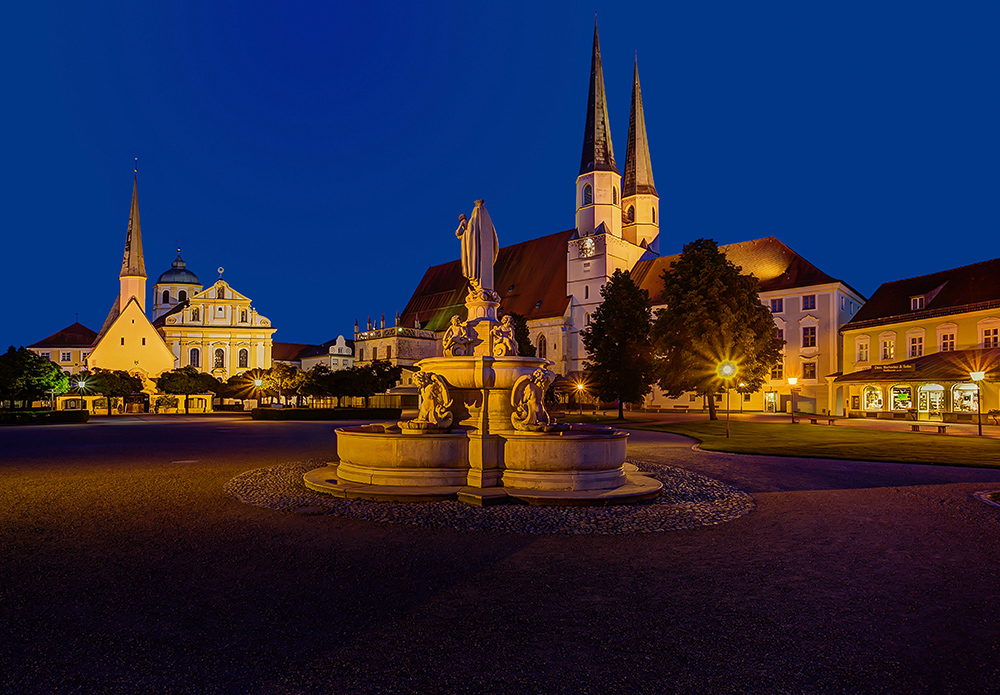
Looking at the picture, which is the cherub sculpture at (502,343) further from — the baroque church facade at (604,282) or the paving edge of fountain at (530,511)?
the baroque church facade at (604,282)

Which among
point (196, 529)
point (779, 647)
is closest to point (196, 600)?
point (196, 529)

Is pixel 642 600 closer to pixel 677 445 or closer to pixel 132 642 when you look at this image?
pixel 132 642

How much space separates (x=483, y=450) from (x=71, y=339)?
11269 centimetres

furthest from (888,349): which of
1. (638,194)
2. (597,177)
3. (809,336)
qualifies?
(638,194)

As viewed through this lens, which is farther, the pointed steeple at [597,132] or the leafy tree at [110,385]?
the pointed steeple at [597,132]

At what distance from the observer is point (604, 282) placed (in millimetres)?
66750

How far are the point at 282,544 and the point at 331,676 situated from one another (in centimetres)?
347

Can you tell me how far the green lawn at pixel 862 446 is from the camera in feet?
54.7

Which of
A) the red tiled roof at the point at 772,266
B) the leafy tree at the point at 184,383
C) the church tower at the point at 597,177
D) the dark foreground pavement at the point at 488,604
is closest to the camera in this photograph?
the dark foreground pavement at the point at 488,604

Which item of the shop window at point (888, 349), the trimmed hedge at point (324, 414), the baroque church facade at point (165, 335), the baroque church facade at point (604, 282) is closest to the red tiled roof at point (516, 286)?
the baroque church facade at point (604, 282)

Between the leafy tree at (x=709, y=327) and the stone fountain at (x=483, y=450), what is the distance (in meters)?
26.3

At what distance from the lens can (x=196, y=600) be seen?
16.8ft

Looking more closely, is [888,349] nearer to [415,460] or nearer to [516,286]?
[415,460]

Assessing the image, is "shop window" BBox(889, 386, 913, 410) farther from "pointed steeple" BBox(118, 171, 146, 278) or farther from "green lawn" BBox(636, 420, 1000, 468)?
"pointed steeple" BBox(118, 171, 146, 278)
